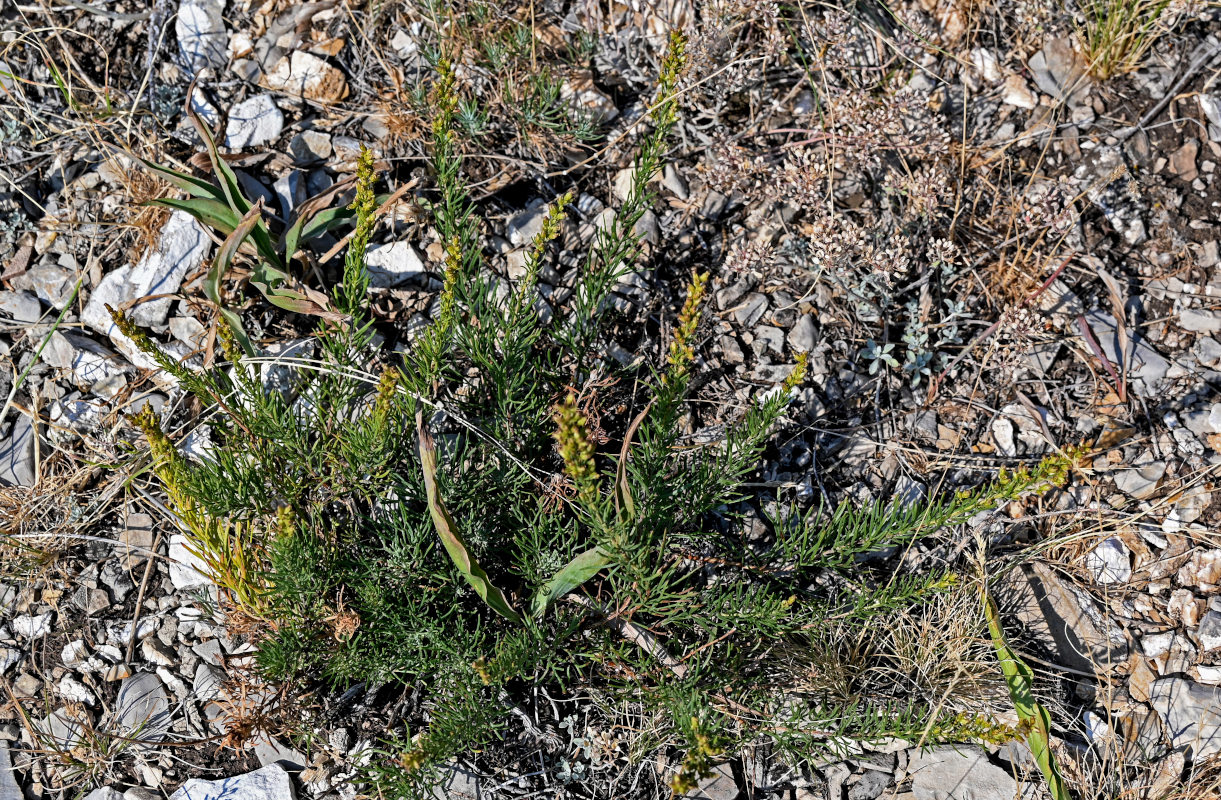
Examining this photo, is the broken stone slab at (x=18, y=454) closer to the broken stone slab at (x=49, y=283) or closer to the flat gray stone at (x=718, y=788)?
the broken stone slab at (x=49, y=283)

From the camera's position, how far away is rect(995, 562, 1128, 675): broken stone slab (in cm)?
311

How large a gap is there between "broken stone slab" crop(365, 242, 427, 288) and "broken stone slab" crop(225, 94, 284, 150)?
0.76m

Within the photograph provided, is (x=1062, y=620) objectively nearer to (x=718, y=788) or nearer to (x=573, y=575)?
(x=718, y=788)

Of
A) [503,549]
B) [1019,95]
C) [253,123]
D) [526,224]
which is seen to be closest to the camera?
[503,549]

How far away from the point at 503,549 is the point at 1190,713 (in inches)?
95.7

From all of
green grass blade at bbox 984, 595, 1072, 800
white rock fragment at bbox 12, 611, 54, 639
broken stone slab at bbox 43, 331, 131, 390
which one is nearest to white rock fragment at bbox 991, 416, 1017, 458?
green grass blade at bbox 984, 595, 1072, 800

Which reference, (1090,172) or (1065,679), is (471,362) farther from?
(1090,172)

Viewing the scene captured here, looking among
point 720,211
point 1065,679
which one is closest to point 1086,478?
point 1065,679

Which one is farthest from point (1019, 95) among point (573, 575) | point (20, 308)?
point (20, 308)

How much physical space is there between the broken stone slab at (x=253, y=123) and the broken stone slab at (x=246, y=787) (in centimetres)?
248

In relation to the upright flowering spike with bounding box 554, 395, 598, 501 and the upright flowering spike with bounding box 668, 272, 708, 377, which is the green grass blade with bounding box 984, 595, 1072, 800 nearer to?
the upright flowering spike with bounding box 668, 272, 708, 377

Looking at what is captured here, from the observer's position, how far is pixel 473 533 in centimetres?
296

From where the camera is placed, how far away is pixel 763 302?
3.53m

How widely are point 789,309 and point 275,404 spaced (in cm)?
198
